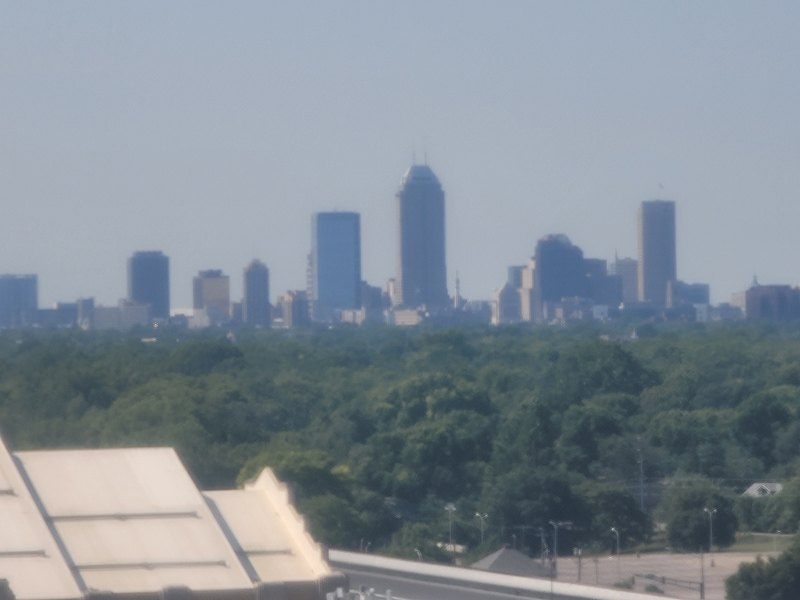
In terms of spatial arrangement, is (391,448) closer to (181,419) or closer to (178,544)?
(181,419)

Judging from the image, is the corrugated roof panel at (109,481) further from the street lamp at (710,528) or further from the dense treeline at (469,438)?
the street lamp at (710,528)

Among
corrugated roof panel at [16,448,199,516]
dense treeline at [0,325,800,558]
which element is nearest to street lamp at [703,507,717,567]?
dense treeline at [0,325,800,558]

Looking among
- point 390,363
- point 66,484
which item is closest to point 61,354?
point 390,363

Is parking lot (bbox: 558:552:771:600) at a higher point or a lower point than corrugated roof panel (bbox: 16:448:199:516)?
lower

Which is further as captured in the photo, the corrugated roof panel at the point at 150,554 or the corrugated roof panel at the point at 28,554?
the corrugated roof panel at the point at 150,554

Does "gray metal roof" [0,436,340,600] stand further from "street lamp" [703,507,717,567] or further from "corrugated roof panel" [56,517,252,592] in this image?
"street lamp" [703,507,717,567]

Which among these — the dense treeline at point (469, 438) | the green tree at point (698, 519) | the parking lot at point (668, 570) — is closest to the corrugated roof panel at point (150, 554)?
the parking lot at point (668, 570)

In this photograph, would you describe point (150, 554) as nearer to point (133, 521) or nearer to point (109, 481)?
point (133, 521)

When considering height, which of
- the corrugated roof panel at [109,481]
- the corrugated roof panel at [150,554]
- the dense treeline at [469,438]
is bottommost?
the dense treeline at [469,438]
